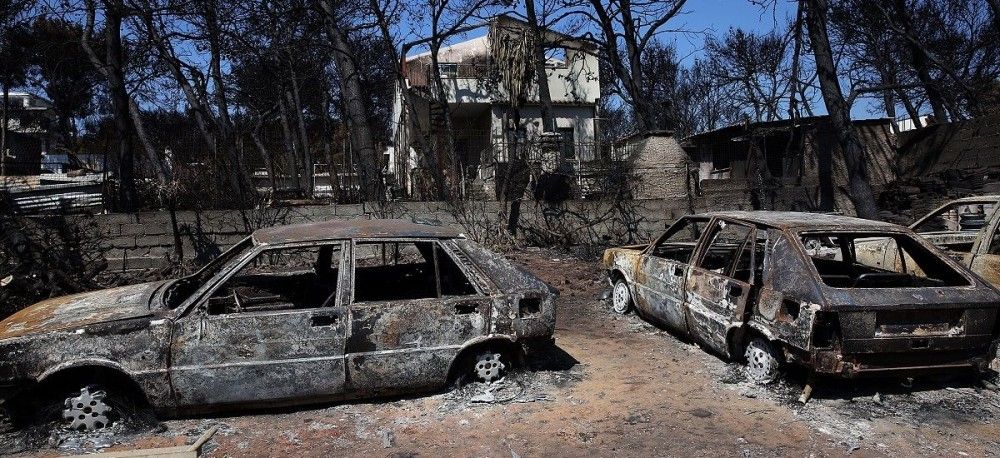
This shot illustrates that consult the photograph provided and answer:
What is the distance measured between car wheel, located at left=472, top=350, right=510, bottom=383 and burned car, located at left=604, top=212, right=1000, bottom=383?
1926 millimetres

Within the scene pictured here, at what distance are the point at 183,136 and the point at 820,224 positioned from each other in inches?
416

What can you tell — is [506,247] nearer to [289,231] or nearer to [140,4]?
[289,231]

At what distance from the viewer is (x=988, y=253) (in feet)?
20.6

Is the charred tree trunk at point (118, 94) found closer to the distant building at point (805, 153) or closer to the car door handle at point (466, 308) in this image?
the car door handle at point (466, 308)

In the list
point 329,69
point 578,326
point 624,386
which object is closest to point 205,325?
point 624,386

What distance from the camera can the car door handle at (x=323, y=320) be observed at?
446 cm

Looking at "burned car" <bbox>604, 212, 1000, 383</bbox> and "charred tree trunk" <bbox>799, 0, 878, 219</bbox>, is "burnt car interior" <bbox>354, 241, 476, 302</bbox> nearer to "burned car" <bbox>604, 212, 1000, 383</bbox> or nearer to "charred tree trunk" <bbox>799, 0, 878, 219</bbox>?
"burned car" <bbox>604, 212, 1000, 383</bbox>

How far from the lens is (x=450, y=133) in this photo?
12.4 meters

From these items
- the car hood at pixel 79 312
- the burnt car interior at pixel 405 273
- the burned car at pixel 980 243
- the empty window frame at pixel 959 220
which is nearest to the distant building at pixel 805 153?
the empty window frame at pixel 959 220

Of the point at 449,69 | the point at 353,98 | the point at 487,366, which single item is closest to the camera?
the point at 487,366

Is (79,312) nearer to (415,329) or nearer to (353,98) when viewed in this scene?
(415,329)

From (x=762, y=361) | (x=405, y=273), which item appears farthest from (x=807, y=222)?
(x=405, y=273)

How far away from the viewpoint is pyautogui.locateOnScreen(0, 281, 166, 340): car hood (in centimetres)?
412

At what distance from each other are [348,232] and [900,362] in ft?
13.5
